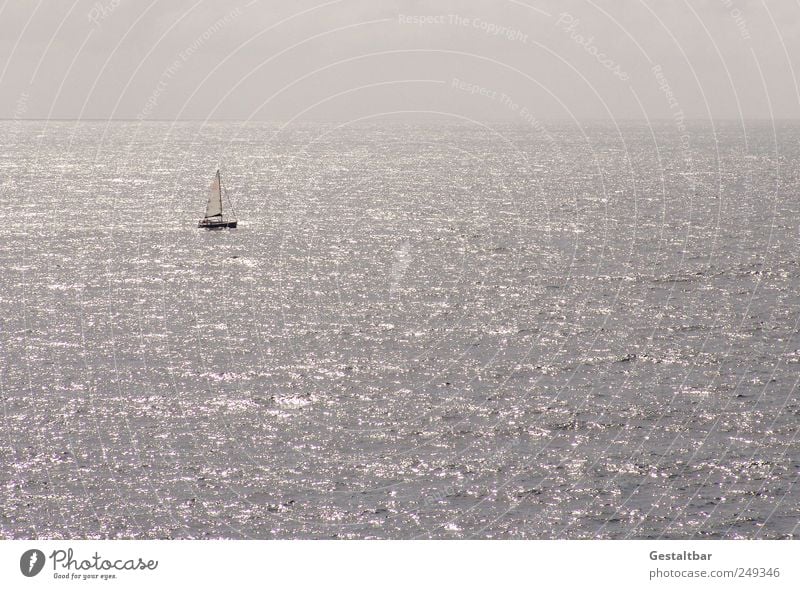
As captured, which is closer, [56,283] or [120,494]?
[120,494]

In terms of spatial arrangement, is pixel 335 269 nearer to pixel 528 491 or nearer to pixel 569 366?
pixel 569 366

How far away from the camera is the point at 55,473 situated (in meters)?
73.8

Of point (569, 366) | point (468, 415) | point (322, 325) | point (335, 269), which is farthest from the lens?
point (335, 269)

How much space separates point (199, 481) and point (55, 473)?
11.8 metres

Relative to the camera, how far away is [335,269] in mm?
163250

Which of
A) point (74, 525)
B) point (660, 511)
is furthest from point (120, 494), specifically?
point (660, 511)

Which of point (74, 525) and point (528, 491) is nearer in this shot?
point (74, 525)

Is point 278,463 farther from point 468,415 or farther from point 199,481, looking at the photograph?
point 468,415

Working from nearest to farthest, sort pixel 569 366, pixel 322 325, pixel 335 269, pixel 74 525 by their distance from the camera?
pixel 74 525 → pixel 569 366 → pixel 322 325 → pixel 335 269

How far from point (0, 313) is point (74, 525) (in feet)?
231
